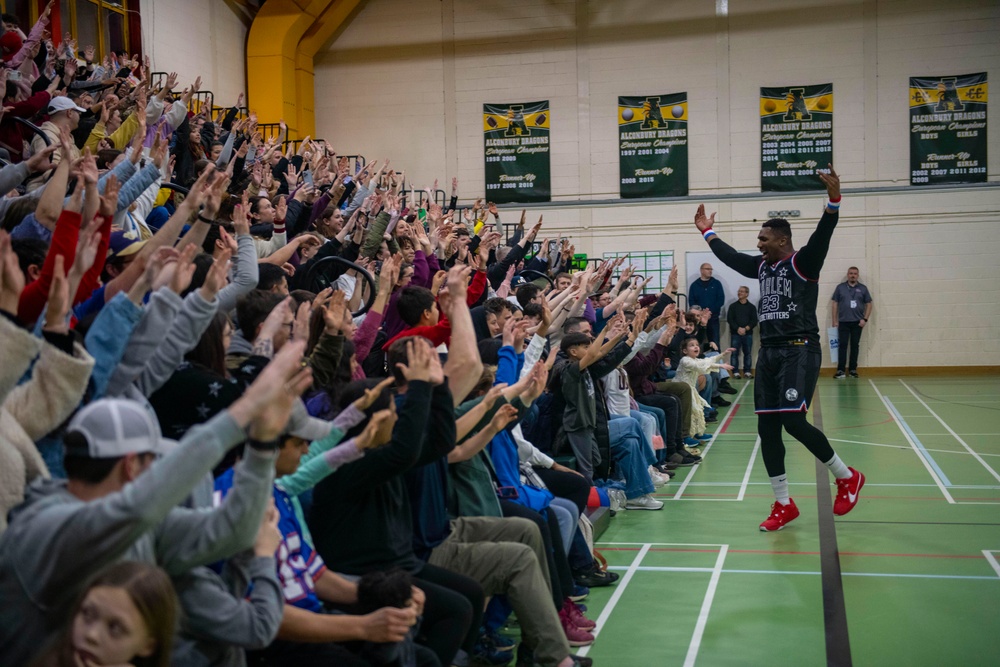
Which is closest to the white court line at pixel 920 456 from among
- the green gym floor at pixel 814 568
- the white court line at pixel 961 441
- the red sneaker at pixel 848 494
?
the green gym floor at pixel 814 568

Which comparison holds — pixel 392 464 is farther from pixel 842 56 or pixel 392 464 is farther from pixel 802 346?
pixel 842 56

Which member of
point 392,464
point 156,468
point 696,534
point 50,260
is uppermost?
point 50,260

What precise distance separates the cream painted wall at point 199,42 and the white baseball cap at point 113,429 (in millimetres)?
14808

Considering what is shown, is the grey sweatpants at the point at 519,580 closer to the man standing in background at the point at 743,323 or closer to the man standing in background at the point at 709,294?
the man standing in background at the point at 743,323

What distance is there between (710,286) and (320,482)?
586 inches

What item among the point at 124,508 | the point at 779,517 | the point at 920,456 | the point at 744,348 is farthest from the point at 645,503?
the point at 744,348

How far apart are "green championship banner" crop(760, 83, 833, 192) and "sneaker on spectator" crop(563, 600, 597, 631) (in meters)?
14.1

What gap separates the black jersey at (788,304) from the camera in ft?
23.1

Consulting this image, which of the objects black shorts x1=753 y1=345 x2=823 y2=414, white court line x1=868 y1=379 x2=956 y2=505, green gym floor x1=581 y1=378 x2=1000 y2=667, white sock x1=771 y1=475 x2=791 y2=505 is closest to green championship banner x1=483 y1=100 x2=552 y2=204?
white court line x1=868 y1=379 x2=956 y2=505

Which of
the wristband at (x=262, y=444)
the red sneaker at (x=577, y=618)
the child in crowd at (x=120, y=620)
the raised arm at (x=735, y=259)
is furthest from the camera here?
the raised arm at (x=735, y=259)

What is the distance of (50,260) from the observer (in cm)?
337

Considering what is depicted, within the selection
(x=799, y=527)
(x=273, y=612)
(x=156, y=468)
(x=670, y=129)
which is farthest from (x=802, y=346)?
(x=670, y=129)

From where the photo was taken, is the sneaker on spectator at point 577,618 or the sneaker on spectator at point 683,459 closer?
the sneaker on spectator at point 577,618

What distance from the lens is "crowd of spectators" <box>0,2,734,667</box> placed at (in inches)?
89.4
